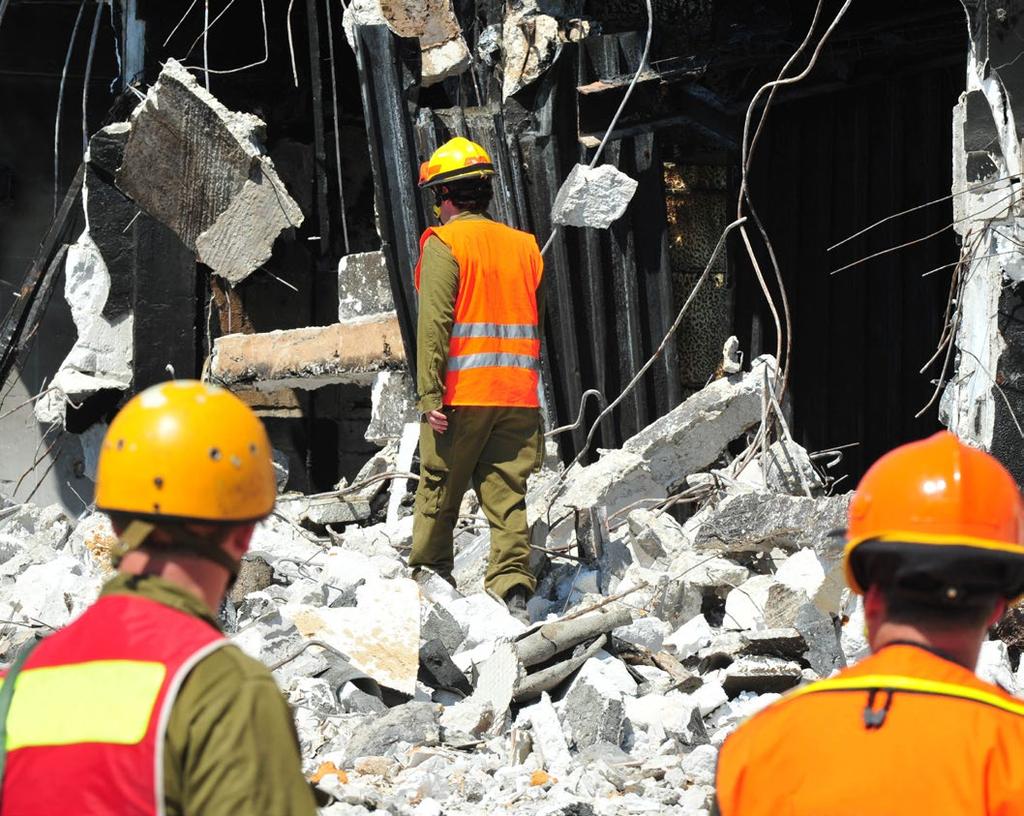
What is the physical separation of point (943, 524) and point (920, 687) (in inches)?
7.5

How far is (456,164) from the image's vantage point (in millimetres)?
5262

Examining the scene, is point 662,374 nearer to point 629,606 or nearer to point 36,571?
point 629,606

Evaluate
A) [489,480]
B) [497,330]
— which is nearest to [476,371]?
[497,330]

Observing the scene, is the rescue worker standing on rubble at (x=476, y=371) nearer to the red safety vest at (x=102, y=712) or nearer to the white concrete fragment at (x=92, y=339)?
the red safety vest at (x=102, y=712)

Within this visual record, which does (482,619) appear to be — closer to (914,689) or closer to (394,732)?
(394,732)

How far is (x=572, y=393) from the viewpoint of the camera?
278 inches

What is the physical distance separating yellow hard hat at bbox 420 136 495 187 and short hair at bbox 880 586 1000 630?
3.83 m

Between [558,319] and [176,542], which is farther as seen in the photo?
[558,319]

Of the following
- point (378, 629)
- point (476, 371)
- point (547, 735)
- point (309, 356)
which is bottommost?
point (547, 735)

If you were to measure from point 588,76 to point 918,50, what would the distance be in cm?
152

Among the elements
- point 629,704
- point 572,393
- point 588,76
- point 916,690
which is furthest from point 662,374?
point 916,690

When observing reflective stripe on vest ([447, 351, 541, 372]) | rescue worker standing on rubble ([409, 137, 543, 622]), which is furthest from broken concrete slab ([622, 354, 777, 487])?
reflective stripe on vest ([447, 351, 541, 372])

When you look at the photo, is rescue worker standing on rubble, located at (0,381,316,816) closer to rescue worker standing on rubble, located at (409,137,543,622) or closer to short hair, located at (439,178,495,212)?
rescue worker standing on rubble, located at (409,137,543,622)

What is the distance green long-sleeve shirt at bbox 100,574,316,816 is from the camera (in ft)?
4.96
